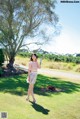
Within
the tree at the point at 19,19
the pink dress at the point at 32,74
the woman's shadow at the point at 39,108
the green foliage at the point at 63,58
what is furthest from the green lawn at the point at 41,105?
the green foliage at the point at 63,58

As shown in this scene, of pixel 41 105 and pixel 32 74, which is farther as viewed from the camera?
pixel 32 74

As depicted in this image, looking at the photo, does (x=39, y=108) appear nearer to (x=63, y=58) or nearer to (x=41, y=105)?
(x=41, y=105)

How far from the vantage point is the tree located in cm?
2939

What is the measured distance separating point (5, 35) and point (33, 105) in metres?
16.9

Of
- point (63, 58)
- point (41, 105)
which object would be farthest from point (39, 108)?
point (63, 58)

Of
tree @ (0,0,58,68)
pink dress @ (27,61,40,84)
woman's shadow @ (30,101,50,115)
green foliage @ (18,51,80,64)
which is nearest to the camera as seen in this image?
woman's shadow @ (30,101,50,115)

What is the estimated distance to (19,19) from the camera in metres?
30.0

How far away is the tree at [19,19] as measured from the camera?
96.4 ft

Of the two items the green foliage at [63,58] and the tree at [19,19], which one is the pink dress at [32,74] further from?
the green foliage at [63,58]

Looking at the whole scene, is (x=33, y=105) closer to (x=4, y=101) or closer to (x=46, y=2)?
(x=4, y=101)

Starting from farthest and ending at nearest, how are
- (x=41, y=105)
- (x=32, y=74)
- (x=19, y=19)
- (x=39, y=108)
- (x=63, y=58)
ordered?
(x=63, y=58)
(x=19, y=19)
(x=32, y=74)
(x=41, y=105)
(x=39, y=108)

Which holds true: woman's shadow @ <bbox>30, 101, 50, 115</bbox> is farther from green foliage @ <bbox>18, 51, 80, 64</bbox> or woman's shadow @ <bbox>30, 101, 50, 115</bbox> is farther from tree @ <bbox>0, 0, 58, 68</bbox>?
green foliage @ <bbox>18, 51, 80, 64</bbox>

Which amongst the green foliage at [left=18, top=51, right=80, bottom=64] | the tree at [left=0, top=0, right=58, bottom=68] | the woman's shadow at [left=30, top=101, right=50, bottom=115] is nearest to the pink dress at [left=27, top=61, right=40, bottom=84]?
the woman's shadow at [left=30, top=101, right=50, bottom=115]

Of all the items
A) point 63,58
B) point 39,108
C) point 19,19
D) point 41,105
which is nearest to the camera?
point 39,108
